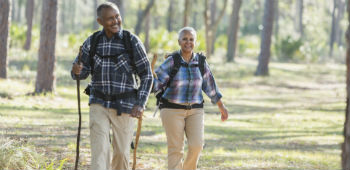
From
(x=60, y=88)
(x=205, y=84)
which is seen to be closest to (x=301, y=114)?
(x=60, y=88)

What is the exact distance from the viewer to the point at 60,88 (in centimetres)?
1866

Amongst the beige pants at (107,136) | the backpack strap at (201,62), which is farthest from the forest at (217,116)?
the beige pants at (107,136)

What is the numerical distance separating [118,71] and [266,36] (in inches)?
928

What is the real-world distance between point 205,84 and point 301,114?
11214mm

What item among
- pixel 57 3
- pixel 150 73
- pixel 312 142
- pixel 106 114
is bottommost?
pixel 312 142

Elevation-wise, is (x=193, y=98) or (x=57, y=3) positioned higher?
(x=57, y=3)

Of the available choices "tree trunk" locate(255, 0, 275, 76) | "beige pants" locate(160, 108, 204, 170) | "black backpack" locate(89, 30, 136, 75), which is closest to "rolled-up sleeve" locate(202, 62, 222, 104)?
"beige pants" locate(160, 108, 204, 170)

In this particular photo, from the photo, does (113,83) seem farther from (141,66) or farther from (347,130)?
(347,130)

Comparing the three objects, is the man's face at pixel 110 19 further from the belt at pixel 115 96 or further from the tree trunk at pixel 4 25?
the tree trunk at pixel 4 25

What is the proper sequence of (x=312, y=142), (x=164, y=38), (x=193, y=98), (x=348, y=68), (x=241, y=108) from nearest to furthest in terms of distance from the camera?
(x=348, y=68) < (x=193, y=98) < (x=312, y=142) < (x=241, y=108) < (x=164, y=38)

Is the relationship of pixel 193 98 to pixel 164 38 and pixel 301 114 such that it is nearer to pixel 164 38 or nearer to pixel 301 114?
pixel 301 114

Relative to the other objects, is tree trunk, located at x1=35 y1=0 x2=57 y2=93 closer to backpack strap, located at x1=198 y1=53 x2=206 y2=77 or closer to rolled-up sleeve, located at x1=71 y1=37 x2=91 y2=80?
backpack strap, located at x1=198 y1=53 x2=206 y2=77

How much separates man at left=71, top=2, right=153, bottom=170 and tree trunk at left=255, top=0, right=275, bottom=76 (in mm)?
23336

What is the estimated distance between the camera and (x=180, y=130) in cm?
691
